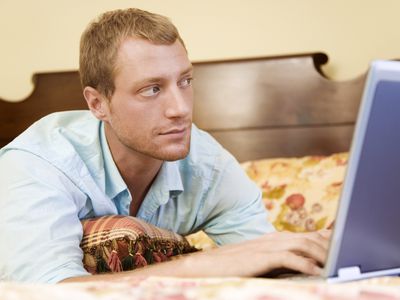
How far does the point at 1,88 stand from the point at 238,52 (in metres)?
0.99

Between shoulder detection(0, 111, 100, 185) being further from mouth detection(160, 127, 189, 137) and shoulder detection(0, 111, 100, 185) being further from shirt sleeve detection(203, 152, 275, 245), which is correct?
shirt sleeve detection(203, 152, 275, 245)

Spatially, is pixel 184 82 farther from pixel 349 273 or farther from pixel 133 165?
pixel 349 273

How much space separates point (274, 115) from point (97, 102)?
99 cm

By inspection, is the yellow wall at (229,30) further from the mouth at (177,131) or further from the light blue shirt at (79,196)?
the mouth at (177,131)

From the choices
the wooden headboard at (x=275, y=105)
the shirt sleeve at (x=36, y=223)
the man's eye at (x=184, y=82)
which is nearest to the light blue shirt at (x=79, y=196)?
the shirt sleeve at (x=36, y=223)

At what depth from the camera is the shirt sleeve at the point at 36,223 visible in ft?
3.38

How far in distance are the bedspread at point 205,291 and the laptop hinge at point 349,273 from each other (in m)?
0.15

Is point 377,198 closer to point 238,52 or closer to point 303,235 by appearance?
point 303,235

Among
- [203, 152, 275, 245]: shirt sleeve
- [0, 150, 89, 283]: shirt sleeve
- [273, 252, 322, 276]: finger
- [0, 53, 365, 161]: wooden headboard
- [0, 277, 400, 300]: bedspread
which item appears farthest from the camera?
[0, 53, 365, 161]: wooden headboard

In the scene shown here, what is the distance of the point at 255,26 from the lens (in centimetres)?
233

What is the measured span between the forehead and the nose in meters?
0.04

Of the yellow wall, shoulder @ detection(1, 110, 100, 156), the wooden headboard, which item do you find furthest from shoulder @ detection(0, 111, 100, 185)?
the yellow wall

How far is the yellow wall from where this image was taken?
2232mm

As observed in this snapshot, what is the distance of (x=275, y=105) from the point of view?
2.25m
